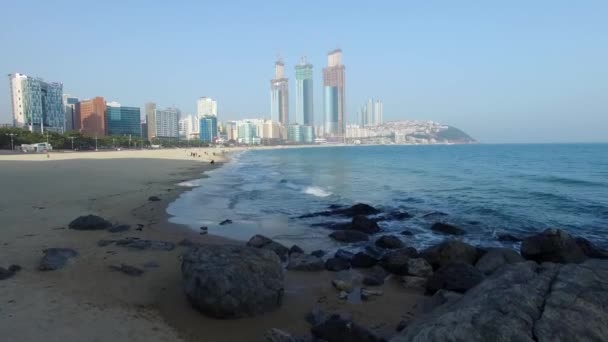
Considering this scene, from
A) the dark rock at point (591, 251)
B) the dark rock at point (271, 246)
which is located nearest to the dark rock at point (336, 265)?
the dark rock at point (271, 246)

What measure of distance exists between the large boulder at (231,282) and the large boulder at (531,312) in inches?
128

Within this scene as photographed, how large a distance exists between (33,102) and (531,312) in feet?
557

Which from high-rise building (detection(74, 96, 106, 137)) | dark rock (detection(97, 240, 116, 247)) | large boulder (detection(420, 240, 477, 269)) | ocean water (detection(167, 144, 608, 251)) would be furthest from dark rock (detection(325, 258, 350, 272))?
high-rise building (detection(74, 96, 106, 137))

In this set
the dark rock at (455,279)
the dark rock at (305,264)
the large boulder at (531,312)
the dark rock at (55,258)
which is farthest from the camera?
the dark rock at (305,264)

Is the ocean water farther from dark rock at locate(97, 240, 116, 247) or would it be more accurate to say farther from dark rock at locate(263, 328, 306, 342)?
dark rock at locate(263, 328, 306, 342)

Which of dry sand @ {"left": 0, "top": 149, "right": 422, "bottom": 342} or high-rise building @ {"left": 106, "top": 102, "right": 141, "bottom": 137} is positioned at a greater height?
high-rise building @ {"left": 106, "top": 102, "right": 141, "bottom": 137}

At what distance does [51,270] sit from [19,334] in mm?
3092

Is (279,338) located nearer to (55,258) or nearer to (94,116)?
(55,258)

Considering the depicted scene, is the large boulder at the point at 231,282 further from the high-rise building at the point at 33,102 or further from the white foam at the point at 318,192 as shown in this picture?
the high-rise building at the point at 33,102

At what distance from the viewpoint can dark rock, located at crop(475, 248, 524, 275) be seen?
9.37 metres

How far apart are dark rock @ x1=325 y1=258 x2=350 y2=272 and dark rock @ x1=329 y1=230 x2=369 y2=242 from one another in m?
3.22

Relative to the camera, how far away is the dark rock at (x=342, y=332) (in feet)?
18.2

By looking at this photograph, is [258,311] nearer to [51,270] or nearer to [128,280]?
A: [128,280]

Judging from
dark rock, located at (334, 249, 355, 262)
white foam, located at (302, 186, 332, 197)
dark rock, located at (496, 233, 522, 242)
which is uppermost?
dark rock, located at (334, 249, 355, 262)
